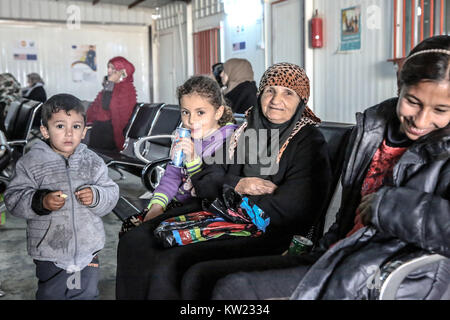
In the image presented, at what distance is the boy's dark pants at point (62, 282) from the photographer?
5.70 feet

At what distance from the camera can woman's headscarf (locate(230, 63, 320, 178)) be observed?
177 centimetres

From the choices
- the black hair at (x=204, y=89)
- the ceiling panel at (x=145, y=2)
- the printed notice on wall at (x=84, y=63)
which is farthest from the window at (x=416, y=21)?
the printed notice on wall at (x=84, y=63)

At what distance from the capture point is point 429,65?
45.8 inches

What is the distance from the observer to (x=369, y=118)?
141 centimetres

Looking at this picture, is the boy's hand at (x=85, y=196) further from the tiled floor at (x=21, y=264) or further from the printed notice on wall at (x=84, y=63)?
the printed notice on wall at (x=84, y=63)

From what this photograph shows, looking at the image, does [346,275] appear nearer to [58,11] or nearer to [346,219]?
[346,219]

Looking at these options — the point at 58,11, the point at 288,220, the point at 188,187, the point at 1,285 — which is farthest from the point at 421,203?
the point at 58,11

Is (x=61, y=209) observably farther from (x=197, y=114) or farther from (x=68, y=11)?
(x=68, y=11)

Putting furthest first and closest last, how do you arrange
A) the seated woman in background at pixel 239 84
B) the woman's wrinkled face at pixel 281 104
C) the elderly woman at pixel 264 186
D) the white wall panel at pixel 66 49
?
the white wall panel at pixel 66 49, the seated woman in background at pixel 239 84, the woman's wrinkled face at pixel 281 104, the elderly woman at pixel 264 186

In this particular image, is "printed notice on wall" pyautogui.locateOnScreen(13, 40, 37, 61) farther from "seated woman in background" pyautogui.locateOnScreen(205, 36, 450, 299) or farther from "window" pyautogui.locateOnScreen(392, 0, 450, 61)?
"seated woman in background" pyautogui.locateOnScreen(205, 36, 450, 299)

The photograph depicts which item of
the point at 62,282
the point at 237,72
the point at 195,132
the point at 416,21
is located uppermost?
the point at 416,21

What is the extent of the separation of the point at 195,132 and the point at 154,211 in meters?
0.42

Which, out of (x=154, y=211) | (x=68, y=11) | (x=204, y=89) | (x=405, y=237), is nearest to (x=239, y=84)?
(x=204, y=89)
